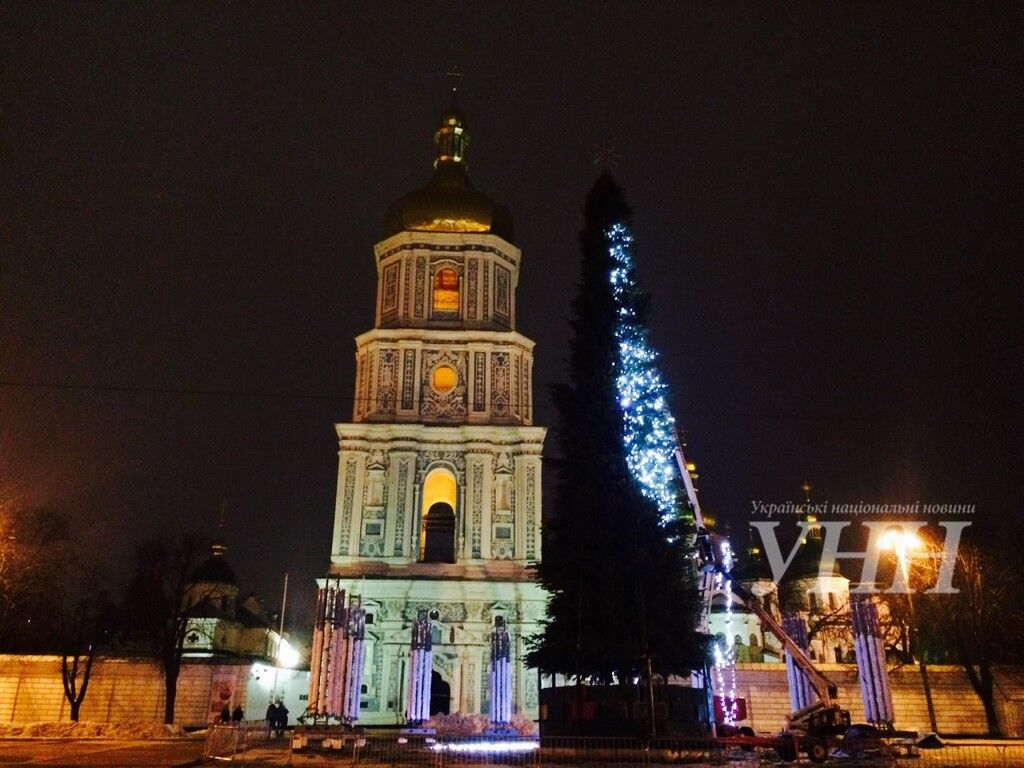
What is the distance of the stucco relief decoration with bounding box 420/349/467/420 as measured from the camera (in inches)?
1480

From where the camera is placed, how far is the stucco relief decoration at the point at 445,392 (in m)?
37.6

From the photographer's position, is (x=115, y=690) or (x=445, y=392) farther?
(x=445, y=392)

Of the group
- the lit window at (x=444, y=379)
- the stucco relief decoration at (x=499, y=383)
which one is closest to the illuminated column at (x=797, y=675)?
the stucco relief decoration at (x=499, y=383)

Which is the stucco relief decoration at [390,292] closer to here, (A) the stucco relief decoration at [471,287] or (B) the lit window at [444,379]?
(A) the stucco relief decoration at [471,287]

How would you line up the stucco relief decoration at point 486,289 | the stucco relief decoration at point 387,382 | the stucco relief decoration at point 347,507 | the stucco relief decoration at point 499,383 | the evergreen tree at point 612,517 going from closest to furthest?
the evergreen tree at point 612,517, the stucco relief decoration at point 347,507, the stucco relief decoration at point 387,382, the stucco relief decoration at point 499,383, the stucco relief decoration at point 486,289

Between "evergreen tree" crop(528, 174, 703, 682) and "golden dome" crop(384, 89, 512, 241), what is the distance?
22173mm

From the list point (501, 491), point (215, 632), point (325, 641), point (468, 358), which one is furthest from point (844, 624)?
point (215, 632)

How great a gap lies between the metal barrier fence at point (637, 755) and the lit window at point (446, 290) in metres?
23.9

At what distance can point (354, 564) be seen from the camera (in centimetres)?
3431

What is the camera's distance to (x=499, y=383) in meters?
38.2

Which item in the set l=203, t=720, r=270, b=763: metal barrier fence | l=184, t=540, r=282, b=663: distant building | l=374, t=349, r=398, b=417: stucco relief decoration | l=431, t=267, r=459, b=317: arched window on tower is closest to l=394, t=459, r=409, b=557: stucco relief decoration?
l=374, t=349, r=398, b=417: stucco relief decoration

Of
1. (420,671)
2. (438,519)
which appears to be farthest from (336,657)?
(438,519)

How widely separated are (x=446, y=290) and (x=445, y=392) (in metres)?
5.28

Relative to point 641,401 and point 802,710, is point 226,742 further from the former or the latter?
point 802,710
